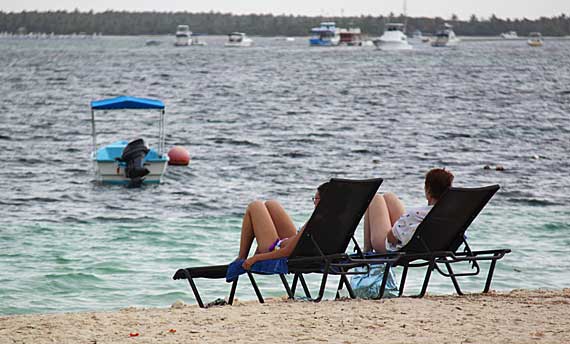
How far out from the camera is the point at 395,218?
711cm

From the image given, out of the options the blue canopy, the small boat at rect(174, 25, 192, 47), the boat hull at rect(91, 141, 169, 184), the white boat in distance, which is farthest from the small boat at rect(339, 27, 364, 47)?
the boat hull at rect(91, 141, 169, 184)

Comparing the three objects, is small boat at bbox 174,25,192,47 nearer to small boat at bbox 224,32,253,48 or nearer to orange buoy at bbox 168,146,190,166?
small boat at bbox 224,32,253,48

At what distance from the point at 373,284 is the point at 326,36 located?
479 feet

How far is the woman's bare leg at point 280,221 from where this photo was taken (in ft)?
→ 22.7

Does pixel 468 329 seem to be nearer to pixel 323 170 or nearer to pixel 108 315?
pixel 108 315

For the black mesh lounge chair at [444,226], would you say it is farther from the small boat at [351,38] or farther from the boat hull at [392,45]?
the small boat at [351,38]

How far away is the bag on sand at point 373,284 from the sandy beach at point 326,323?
0.72 ft

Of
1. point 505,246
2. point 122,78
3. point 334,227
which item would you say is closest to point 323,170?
point 505,246

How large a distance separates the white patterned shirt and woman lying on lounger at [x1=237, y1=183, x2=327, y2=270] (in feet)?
1.87

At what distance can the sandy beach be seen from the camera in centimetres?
559

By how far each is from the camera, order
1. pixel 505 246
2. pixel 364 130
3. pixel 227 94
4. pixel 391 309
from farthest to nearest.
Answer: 1. pixel 227 94
2. pixel 364 130
3. pixel 505 246
4. pixel 391 309

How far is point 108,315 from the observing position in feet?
21.7

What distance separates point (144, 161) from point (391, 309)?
11580 millimetres

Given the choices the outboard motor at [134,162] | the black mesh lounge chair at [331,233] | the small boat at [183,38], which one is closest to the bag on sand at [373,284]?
the black mesh lounge chair at [331,233]
